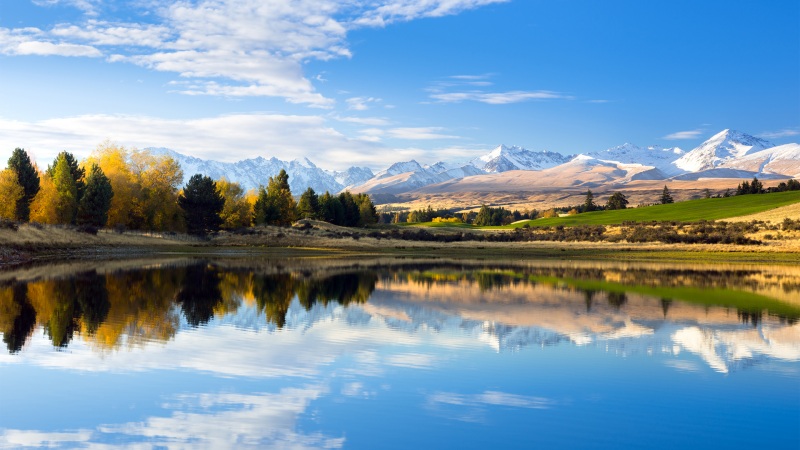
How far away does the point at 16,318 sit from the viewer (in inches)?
925

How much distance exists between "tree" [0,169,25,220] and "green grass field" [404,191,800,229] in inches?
4094

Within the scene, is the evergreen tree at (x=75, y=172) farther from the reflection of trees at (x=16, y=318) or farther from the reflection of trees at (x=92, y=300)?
the reflection of trees at (x=16, y=318)

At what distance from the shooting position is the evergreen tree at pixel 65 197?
8712cm

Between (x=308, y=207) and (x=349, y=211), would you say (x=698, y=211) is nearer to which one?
(x=349, y=211)

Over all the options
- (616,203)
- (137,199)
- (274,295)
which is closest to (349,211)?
(137,199)

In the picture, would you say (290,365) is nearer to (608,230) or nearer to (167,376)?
(167,376)

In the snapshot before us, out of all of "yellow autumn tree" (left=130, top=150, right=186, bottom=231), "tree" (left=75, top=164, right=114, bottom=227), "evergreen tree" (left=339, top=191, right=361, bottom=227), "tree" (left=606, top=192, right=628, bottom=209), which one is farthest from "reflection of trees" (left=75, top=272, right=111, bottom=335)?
"tree" (left=606, top=192, right=628, bottom=209)

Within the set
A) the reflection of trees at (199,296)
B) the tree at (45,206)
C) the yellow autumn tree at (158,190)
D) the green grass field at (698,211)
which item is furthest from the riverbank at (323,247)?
the green grass field at (698,211)

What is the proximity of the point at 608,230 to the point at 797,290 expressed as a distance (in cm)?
7481

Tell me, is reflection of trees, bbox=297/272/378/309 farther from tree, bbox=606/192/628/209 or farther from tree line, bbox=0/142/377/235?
tree, bbox=606/192/628/209

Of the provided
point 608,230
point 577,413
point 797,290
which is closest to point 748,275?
point 797,290

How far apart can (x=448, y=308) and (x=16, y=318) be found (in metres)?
17.9

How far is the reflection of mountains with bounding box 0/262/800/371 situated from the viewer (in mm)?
21938

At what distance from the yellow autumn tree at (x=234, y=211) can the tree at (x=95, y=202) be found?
97.5 feet
